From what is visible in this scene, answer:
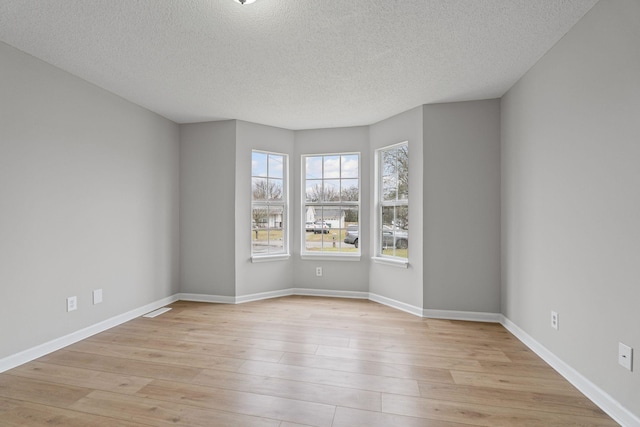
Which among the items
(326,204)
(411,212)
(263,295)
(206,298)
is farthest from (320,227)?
(206,298)

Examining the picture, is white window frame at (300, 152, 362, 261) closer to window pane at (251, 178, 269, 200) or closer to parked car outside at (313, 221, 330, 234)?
parked car outside at (313, 221, 330, 234)

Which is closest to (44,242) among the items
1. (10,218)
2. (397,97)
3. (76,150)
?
(10,218)

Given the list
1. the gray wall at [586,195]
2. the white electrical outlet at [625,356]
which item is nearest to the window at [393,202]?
the gray wall at [586,195]

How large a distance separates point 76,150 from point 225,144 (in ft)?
5.55

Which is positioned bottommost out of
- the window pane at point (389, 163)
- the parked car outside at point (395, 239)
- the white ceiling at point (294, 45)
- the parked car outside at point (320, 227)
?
the parked car outside at point (395, 239)

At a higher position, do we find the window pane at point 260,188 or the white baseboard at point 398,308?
the window pane at point 260,188

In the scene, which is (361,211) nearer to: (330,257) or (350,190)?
(350,190)

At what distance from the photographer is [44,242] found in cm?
264

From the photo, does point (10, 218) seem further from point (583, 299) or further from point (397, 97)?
point (583, 299)

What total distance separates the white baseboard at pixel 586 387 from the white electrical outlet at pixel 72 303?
13.6ft

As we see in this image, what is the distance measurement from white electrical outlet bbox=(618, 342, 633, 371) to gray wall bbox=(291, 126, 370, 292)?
2.87 metres

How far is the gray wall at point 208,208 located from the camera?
4.22 metres

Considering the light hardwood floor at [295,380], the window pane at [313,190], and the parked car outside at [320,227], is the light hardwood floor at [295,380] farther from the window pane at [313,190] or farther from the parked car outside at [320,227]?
the window pane at [313,190]

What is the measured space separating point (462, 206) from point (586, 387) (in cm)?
193
